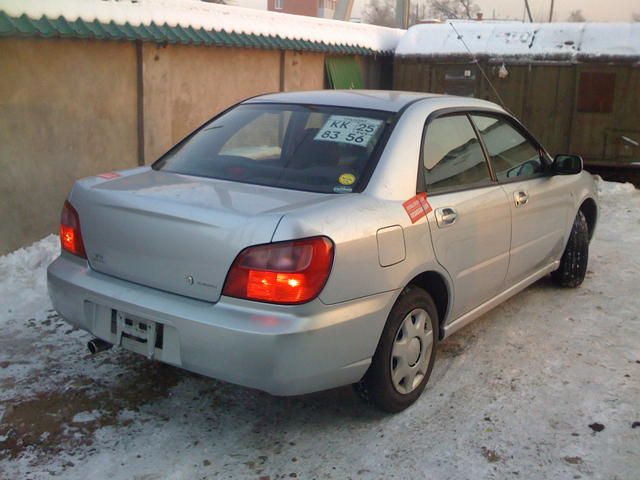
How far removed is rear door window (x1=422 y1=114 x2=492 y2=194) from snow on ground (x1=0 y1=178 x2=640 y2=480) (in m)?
1.07

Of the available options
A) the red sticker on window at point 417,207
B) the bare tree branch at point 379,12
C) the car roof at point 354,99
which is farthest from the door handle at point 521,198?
the bare tree branch at point 379,12

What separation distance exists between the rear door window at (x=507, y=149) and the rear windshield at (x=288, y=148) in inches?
36.8

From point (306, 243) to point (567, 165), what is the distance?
2.65 metres

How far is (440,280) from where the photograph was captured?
362 cm

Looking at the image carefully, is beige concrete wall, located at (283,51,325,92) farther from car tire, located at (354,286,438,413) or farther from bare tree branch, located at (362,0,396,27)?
bare tree branch, located at (362,0,396,27)

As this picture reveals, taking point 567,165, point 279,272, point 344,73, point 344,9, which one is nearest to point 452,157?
point 567,165

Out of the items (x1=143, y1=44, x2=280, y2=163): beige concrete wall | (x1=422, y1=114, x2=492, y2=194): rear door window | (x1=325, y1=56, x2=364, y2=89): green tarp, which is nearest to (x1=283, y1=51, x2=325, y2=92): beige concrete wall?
(x1=325, y1=56, x2=364, y2=89): green tarp

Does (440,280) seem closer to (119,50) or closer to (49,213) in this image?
(49,213)

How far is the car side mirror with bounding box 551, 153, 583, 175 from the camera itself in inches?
185

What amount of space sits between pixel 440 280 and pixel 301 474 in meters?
1.24

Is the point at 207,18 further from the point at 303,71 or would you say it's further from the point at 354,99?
the point at 354,99

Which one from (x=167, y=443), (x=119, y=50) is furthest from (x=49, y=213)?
(x=167, y=443)

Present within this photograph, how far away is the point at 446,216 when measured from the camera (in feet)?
11.6

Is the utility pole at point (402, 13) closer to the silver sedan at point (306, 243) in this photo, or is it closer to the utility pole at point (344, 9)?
the utility pole at point (344, 9)
